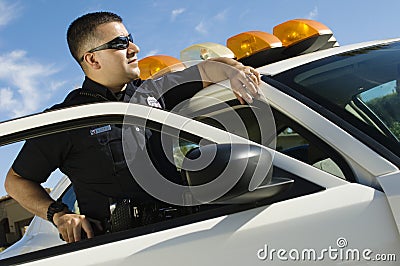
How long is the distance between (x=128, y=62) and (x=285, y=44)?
812mm

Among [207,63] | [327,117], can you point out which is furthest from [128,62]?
[327,117]

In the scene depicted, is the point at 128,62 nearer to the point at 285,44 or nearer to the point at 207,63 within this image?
the point at 207,63

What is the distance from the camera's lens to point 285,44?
2949 mm

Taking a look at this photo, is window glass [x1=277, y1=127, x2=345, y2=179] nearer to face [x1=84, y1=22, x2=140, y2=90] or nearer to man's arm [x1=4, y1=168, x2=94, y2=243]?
man's arm [x1=4, y1=168, x2=94, y2=243]

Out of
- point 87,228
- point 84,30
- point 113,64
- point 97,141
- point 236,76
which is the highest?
point 84,30

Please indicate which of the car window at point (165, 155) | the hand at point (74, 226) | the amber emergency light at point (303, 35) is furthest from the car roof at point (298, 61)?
the hand at point (74, 226)

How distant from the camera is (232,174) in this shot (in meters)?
1.67

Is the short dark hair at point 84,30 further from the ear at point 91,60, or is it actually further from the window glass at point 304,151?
the window glass at point 304,151

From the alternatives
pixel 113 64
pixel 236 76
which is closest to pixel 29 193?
pixel 113 64

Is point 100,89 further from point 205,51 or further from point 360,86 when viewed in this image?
point 360,86

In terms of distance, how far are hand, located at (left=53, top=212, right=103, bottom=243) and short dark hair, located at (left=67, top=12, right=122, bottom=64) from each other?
2.87ft

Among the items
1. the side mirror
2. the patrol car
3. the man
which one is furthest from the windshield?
the side mirror

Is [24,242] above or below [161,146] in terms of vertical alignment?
below

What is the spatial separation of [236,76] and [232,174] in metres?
0.70
